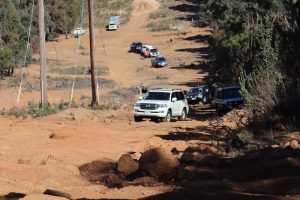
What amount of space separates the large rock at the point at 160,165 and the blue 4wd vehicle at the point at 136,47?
3156 inches

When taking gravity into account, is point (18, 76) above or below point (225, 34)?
below

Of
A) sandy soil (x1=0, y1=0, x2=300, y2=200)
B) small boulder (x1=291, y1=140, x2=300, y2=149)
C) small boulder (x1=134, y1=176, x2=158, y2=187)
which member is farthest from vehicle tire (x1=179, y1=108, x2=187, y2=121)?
small boulder (x1=134, y1=176, x2=158, y2=187)

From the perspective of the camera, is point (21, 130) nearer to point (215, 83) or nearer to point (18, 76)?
point (215, 83)

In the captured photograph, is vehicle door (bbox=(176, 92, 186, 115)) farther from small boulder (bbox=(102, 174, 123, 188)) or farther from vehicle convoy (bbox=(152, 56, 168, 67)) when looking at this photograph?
vehicle convoy (bbox=(152, 56, 168, 67))

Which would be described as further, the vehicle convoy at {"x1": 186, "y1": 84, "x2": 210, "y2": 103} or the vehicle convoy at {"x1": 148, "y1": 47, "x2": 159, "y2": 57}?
the vehicle convoy at {"x1": 148, "y1": 47, "x2": 159, "y2": 57}

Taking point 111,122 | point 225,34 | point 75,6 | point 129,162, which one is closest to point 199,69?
point 225,34

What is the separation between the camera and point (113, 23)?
111062mm

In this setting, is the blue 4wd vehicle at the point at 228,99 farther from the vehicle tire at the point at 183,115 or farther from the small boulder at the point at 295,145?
the small boulder at the point at 295,145

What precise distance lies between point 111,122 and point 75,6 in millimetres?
72743

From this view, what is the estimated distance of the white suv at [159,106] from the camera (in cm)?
3209

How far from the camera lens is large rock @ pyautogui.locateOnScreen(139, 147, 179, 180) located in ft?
41.6

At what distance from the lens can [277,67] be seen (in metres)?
18.5

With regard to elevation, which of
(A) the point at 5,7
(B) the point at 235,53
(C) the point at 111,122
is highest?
(A) the point at 5,7

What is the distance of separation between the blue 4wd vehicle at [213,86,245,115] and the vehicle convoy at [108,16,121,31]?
7728 centimetres
